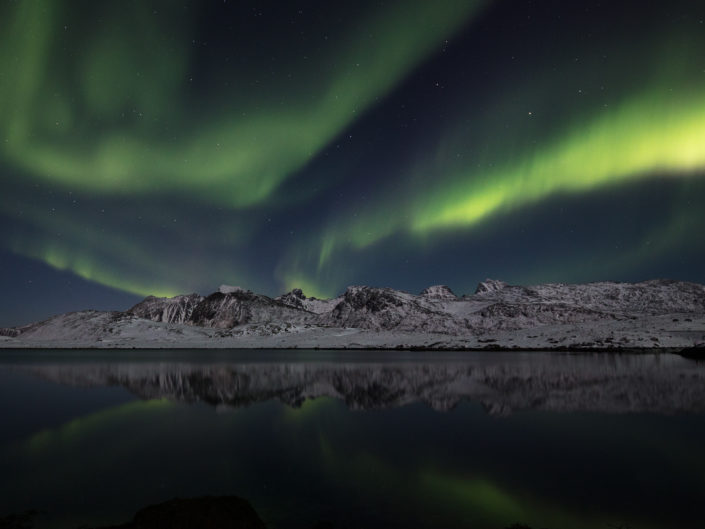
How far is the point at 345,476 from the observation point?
18.0 m

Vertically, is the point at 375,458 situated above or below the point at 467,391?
above

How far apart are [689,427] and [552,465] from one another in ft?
44.3

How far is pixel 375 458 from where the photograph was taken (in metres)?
20.6

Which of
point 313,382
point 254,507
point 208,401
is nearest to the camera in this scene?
point 254,507

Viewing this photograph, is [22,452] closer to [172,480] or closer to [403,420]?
[172,480]

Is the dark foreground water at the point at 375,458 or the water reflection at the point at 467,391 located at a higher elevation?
the dark foreground water at the point at 375,458

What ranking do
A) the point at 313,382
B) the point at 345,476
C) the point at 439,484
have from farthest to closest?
the point at 313,382
the point at 345,476
the point at 439,484

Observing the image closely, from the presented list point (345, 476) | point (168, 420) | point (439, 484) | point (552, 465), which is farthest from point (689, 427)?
point (168, 420)

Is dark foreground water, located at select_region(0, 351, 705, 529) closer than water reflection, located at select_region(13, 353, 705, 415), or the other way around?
dark foreground water, located at select_region(0, 351, 705, 529)

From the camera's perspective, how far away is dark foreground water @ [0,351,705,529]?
1443 cm

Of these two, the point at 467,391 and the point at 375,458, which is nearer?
the point at 375,458

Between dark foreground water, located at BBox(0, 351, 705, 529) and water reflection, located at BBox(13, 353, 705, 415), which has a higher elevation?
dark foreground water, located at BBox(0, 351, 705, 529)

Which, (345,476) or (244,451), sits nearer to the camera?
(345,476)

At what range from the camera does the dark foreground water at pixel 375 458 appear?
14430 millimetres
